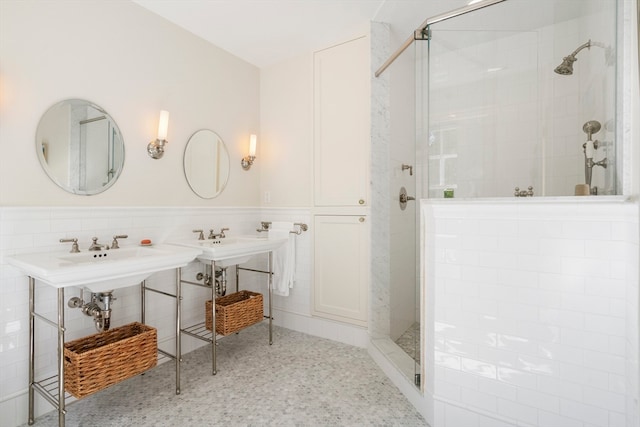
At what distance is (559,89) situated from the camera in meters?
1.92

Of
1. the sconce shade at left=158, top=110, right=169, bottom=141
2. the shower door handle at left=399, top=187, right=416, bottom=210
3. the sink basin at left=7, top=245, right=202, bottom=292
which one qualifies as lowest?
the sink basin at left=7, top=245, right=202, bottom=292

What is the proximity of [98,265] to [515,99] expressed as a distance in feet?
8.50

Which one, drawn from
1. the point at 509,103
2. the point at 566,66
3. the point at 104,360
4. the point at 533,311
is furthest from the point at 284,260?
the point at 566,66

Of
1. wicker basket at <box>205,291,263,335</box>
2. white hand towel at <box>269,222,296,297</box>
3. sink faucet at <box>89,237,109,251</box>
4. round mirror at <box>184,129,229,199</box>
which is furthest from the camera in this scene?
white hand towel at <box>269,222,296,297</box>

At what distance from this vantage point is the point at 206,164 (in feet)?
8.94

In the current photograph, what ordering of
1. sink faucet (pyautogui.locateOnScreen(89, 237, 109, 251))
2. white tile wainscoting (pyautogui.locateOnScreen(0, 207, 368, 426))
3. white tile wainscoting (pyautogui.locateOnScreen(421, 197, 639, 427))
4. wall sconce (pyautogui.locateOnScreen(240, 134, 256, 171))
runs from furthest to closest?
wall sconce (pyautogui.locateOnScreen(240, 134, 256, 171)), sink faucet (pyautogui.locateOnScreen(89, 237, 109, 251)), white tile wainscoting (pyautogui.locateOnScreen(0, 207, 368, 426)), white tile wainscoting (pyautogui.locateOnScreen(421, 197, 639, 427))

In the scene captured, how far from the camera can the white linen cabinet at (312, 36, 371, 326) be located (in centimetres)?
264

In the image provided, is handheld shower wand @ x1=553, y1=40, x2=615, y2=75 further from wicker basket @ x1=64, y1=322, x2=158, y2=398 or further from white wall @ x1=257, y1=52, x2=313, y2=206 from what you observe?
wicker basket @ x1=64, y1=322, x2=158, y2=398

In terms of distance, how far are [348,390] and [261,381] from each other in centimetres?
58

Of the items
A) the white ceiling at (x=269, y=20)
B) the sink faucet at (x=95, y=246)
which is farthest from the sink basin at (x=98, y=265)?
the white ceiling at (x=269, y=20)

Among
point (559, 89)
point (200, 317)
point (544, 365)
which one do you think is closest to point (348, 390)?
point (544, 365)

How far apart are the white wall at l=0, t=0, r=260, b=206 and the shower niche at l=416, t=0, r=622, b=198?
1.78m

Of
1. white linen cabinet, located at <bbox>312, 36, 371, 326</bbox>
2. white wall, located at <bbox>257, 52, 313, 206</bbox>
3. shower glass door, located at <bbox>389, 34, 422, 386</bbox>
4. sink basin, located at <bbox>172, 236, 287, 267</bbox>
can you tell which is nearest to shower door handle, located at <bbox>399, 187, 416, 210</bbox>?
shower glass door, located at <bbox>389, 34, 422, 386</bbox>

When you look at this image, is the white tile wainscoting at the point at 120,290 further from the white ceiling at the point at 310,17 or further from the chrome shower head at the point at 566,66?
the chrome shower head at the point at 566,66
